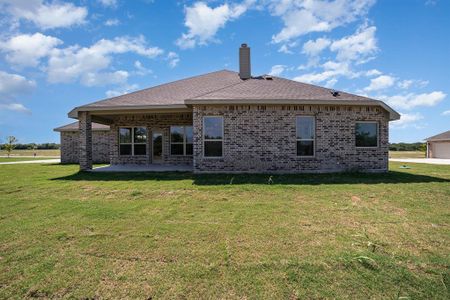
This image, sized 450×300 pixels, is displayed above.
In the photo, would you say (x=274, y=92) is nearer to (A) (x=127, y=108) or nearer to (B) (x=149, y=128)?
(A) (x=127, y=108)

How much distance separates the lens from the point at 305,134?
39.7 ft

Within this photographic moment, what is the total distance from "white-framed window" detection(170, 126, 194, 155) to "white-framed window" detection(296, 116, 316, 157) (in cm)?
646

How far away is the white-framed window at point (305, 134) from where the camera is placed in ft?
39.5

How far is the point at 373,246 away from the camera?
431cm

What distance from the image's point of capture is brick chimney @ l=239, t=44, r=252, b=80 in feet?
55.4

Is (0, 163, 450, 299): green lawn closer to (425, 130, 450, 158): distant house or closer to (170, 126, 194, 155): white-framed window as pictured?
(170, 126, 194, 155): white-framed window

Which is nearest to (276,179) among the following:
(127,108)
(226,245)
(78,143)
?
(226,245)

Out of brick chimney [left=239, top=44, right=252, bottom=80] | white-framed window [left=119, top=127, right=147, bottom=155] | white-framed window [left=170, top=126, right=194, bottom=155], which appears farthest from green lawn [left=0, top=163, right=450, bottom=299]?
brick chimney [left=239, top=44, right=252, bottom=80]

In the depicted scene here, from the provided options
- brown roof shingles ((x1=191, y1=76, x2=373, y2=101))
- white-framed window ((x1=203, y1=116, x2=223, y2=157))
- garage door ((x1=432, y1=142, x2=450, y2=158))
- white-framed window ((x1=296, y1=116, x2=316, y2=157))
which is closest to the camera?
brown roof shingles ((x1=191, y1=76, x2=373, y2=101))

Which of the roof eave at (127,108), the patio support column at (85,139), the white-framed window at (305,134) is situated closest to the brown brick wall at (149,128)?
the patio support column at (85,139)

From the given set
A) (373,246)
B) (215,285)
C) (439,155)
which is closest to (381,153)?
(373,246)

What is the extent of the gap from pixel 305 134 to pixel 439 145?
2865 centimetres

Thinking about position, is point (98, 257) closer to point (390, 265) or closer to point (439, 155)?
point (390, 265)

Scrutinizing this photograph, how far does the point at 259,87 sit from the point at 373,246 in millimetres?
10344
